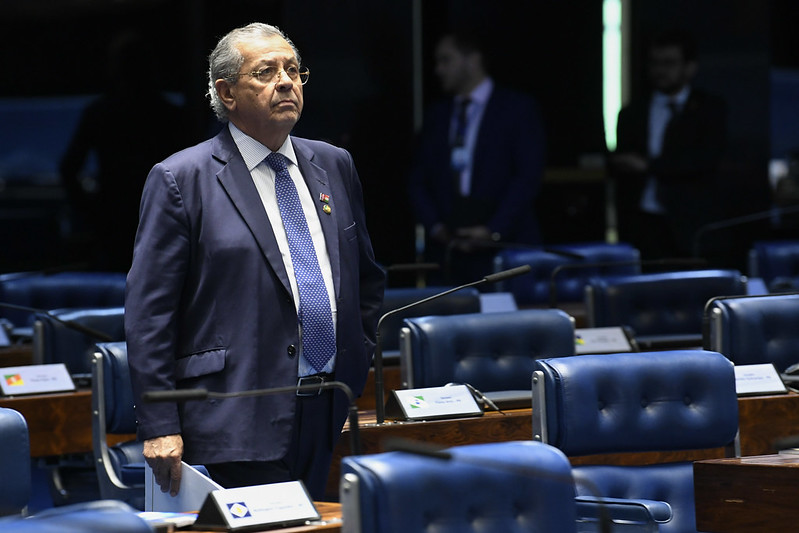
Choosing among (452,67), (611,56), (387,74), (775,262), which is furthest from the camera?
(611,56)

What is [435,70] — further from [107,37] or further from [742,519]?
[742,519]

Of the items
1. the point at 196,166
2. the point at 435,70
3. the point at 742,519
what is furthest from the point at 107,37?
the point at 742,519

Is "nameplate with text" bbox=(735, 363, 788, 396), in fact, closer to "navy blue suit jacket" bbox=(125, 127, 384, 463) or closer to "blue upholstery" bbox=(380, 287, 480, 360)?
"blue upholstery" bbox=(380, 287, 480, 360)

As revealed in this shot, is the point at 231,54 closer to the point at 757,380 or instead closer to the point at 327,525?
the point at 327,525

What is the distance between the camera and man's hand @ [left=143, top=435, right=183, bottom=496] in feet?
9.71

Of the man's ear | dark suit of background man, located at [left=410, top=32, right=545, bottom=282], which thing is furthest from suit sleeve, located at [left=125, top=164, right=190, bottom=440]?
dark suit of background man, located at [left=410, top=32, right=545, bottom=282]

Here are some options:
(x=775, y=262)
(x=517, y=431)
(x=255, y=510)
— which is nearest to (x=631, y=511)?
(x=255, y=510)

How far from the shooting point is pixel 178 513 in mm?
2787

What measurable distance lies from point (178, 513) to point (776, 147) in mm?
7222

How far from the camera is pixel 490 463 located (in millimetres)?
2307

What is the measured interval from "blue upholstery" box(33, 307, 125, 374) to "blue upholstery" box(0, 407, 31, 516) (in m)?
2.26

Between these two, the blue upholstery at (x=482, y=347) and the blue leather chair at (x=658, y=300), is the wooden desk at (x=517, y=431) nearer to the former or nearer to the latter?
the blue upholstery at (x=482, y=347)

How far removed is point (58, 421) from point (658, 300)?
2625 millimetres

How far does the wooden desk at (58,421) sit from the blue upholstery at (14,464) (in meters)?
1.69
